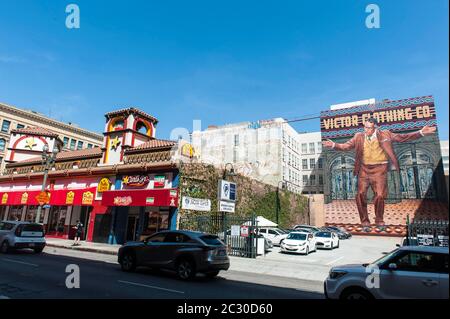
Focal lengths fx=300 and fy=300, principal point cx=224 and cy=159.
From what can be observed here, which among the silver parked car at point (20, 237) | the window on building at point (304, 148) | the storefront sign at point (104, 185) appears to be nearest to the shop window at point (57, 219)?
the storefront sign at point (104, 185)

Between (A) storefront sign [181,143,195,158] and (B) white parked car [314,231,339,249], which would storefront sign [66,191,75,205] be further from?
(B) white parked car [314,231,339,249]

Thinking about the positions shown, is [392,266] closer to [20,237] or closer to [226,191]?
[226,191]

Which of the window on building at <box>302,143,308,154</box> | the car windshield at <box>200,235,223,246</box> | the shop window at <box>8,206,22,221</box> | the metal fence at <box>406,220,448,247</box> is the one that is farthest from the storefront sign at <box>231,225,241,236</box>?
the window on building at <box>302,143,308,154</box>

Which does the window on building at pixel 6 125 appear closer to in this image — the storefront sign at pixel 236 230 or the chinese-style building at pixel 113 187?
the chinese-style building at pixel 113 187

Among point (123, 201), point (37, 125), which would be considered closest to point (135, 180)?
point (123, 201)

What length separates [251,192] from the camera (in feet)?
99.6

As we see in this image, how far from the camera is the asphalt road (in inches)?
312

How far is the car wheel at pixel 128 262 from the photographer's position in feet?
39.1

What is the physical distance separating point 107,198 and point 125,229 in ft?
9.71

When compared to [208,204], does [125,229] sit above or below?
below

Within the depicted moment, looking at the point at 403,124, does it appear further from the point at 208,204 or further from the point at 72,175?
the point at 72,175

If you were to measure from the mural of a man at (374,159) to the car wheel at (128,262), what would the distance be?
41.9 metres

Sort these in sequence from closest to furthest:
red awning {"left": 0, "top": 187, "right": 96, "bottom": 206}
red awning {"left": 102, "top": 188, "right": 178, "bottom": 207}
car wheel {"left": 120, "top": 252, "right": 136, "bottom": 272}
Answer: car wheel {"left": 120, "top": 252, "right": 136, "bottom": 272}, red awning {"left": 102, "top": 188, "right": 178, "bottom": 207}, red awning {"left": 0, "top": 187, "right": 96, "bottom": 206}
